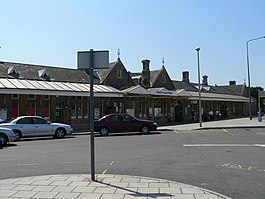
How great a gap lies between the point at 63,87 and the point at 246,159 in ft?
71.9

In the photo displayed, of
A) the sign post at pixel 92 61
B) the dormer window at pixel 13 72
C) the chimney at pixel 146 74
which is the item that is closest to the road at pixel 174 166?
Result: the sign post at pixel 92 61

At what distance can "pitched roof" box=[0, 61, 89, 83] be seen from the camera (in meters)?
32.2

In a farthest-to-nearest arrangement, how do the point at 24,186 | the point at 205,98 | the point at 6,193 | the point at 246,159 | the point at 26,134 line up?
the point at 205,98, the point at 26,134, the point at 246,159, the point at 24,186, the point at 6,193

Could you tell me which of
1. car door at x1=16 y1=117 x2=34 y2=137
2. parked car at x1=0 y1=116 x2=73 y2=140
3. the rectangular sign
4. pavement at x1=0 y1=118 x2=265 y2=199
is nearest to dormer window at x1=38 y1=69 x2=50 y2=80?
parked car at x1=0 y1=116 x2=73 y2=140

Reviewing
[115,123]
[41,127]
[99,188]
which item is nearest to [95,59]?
[99,188]

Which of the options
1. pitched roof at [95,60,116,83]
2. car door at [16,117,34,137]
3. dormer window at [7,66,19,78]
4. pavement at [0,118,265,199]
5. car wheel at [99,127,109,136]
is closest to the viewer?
pavement at [0,118,265,199]

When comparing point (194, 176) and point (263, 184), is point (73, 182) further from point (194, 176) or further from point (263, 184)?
point (263, 184)

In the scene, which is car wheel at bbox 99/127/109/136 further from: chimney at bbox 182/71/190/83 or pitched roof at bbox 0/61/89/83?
chimney at bbox 182/71/190/83

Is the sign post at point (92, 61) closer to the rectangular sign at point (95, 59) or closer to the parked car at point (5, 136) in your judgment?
the rectangular sign at point (95, 59)

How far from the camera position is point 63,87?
3133 cm

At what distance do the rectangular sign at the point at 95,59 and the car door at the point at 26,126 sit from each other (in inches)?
568

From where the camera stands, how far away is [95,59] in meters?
8.38

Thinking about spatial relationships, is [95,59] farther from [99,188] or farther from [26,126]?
[26,126]

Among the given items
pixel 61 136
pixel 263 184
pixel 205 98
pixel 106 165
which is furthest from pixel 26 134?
pixel 205 98
